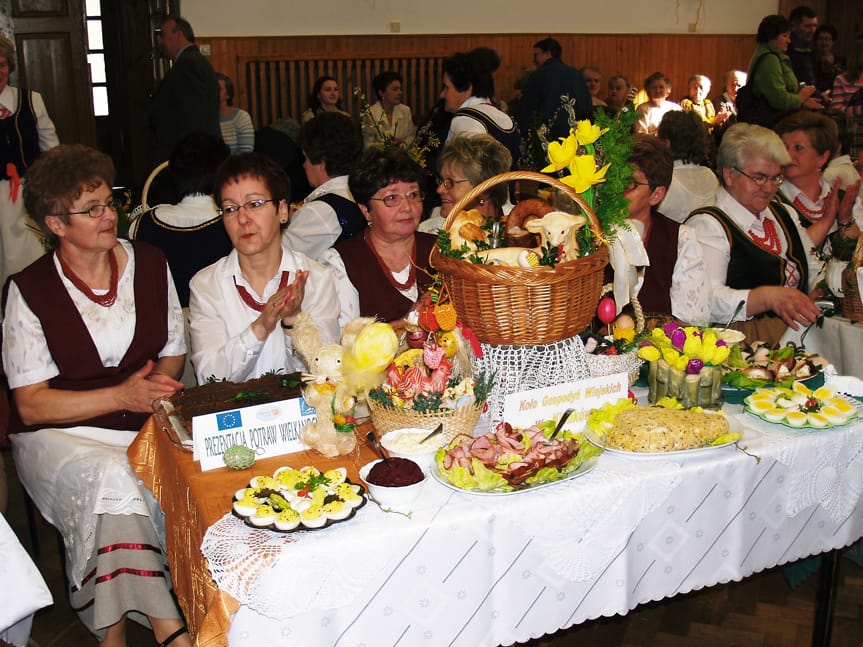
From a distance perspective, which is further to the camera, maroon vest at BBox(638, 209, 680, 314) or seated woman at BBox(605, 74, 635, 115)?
seated woman at BBox(605, 74, 635, 115)

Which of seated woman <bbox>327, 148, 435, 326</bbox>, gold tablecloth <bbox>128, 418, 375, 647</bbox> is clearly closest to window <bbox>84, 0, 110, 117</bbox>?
seated woman <bbox>327, 148, 435, 326</bbox>

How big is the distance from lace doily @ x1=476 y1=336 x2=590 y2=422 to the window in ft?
25.2

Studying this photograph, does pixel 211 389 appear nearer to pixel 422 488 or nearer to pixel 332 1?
pixel 422 488

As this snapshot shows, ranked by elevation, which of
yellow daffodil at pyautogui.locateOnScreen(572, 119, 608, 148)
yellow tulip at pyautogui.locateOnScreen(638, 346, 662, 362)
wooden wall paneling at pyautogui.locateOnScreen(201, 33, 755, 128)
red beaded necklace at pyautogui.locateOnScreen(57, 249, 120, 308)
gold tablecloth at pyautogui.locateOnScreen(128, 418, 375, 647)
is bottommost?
gold tablecloth at pyautogui.locateOnScreen(128, 418, 375, 647)

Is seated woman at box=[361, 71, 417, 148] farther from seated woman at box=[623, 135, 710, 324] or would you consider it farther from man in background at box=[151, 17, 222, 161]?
seated woman at box=[623, 135, 710, 324]

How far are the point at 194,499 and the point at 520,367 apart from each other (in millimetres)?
787

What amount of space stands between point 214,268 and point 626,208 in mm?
1220

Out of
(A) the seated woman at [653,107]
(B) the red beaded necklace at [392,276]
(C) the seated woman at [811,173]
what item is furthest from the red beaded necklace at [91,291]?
(A) the seated woman at [653,107]

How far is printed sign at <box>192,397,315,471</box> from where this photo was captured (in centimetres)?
192

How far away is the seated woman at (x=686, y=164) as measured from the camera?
4.39m

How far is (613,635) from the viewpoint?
270cm

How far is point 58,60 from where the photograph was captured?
26.9ft

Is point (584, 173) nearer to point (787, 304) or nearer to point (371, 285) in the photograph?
point (371, 285)

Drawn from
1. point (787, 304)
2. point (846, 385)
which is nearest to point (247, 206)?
point (846, 385)
